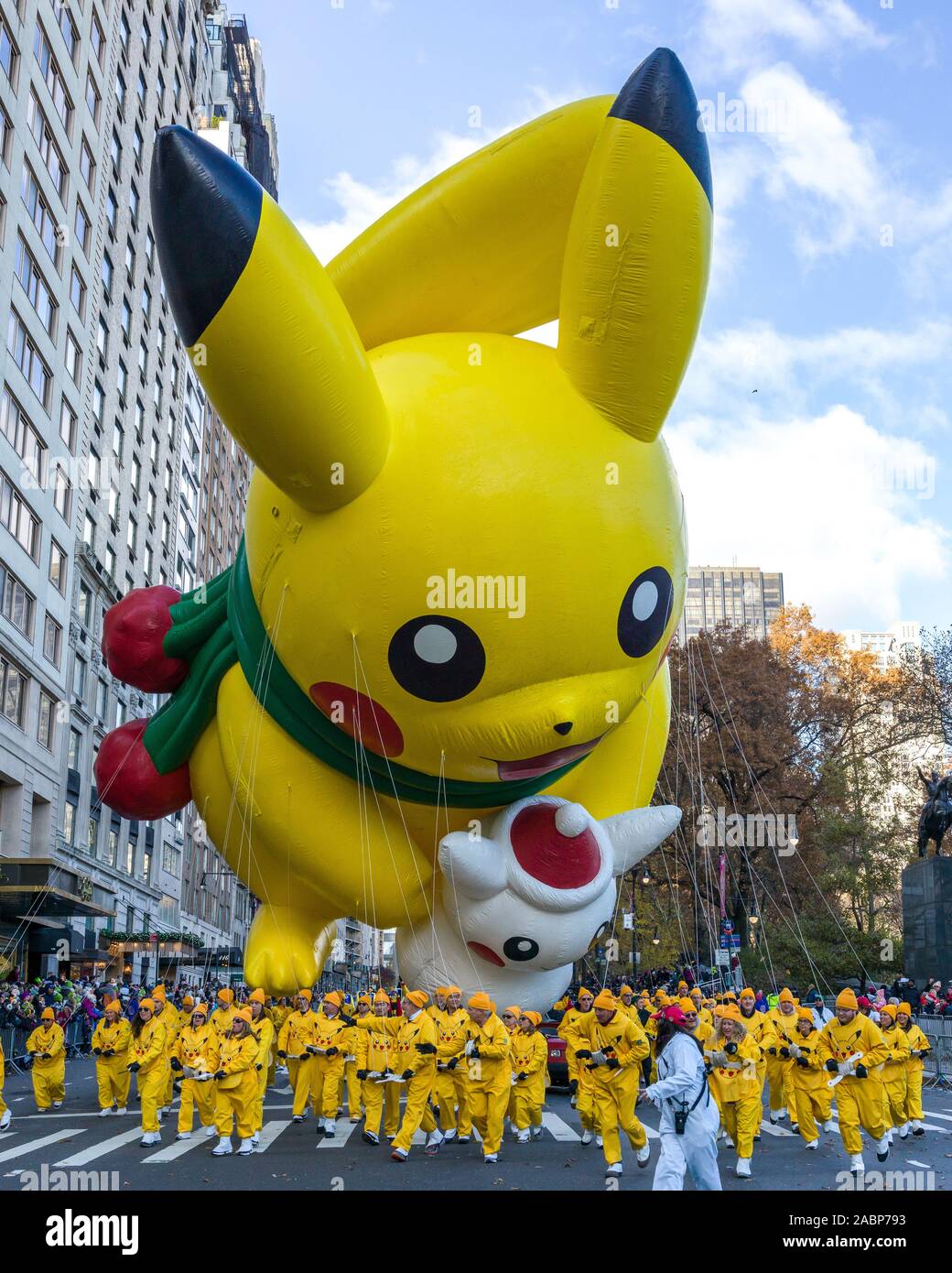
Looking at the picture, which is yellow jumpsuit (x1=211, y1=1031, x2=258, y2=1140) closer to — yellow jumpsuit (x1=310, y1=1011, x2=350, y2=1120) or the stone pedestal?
yellow jumpsuit (x1=310, y1=1011, x2=350, y2=1120)

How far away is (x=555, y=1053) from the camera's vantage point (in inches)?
687

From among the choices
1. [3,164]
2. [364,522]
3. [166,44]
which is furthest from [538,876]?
[166,44]

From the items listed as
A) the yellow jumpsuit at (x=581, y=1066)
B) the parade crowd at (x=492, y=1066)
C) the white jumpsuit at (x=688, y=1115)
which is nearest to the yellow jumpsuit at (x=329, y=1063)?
the parade crowd at (x=492, y=1066)

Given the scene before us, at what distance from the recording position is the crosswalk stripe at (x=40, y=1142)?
1255 cm

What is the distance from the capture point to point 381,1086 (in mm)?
12898

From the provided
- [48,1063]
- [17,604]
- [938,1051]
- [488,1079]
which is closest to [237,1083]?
[488,1079]

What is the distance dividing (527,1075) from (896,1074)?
3831 mm

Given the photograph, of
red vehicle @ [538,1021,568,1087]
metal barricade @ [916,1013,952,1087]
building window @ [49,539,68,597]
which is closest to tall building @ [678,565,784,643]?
building window @ [49,539,68,597]

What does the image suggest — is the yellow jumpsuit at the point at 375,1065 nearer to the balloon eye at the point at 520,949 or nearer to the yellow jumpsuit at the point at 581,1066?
the yellow jumpsuit at the point at 581,1066

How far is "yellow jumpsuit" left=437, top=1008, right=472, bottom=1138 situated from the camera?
11523 millimetres

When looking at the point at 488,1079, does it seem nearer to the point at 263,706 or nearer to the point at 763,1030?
the point at 763,1030

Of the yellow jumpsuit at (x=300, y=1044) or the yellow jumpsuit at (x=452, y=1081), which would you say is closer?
the yellow jumpsuit at (x=452, y=1081)

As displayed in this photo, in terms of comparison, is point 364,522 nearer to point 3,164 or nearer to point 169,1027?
point 169,1027

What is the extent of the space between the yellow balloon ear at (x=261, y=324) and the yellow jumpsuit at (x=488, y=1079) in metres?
5.36
